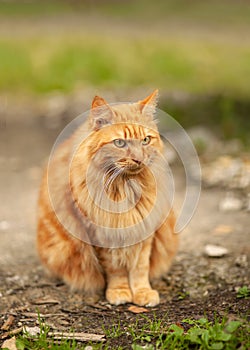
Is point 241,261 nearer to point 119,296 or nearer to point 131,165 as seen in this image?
point 119,296

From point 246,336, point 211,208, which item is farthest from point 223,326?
point 211,208

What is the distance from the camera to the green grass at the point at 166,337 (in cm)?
260

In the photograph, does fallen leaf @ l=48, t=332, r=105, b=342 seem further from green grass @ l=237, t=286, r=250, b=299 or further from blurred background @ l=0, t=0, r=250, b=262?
blurred background @ l=0, t=0, r=250, b=262

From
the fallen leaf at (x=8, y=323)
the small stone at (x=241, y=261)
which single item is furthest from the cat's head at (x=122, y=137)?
the small stone at (x=241, y=261)

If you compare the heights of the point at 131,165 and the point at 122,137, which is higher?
the point at 122,137

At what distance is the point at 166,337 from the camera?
2.79m

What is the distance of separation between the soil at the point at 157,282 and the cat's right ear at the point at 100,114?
1.06 metres

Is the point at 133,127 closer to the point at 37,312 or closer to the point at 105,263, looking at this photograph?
the point at 105,263

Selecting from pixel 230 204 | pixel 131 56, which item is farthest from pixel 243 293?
pixel 131 56

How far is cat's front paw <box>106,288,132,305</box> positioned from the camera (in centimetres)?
337

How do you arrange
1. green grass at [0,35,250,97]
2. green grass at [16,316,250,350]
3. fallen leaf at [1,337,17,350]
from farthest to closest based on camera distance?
1. green grass at [0,35,250,97]
2. fallen leaf at [1,337,17,350]
3. green grass at [16,316,250,350]

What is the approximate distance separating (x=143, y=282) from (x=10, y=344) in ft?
3.07

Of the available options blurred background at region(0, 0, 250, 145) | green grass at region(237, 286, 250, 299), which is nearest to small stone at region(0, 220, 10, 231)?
green grass at region(237, 286, 250, 299)

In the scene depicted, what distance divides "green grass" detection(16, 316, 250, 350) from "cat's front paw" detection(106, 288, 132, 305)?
334mm
